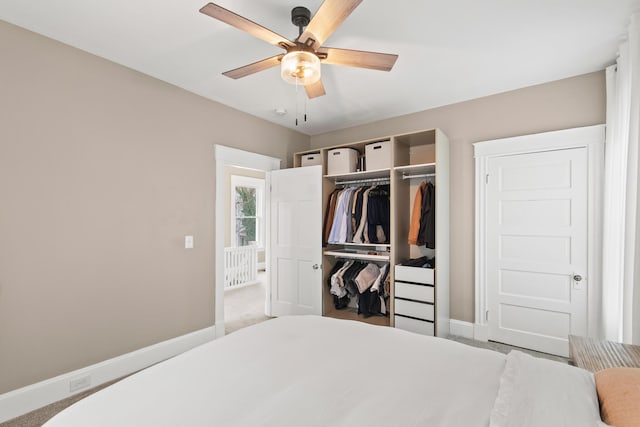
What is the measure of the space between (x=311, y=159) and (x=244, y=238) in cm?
314

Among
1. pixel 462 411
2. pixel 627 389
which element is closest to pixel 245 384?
pixel 462 411

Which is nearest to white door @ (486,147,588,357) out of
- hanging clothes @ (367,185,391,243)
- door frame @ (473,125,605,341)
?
door frame @ (473,125,605,341)

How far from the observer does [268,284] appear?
388 cm

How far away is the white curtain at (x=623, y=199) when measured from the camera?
5.59ft

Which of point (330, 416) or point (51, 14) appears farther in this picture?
point (51, 14)

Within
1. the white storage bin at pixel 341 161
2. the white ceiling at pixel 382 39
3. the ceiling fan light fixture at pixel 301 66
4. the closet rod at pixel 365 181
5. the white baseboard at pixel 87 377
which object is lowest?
the white baseboard at pixel 87 377

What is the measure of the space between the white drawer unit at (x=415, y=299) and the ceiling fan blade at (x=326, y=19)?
7.34 feet

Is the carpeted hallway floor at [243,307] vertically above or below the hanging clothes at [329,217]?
below

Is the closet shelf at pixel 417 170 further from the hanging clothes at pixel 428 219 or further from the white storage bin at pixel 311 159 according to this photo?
the white storage bin at pixel 311 159

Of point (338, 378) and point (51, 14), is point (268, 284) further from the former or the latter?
point (51, 14)

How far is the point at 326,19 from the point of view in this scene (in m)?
1.49

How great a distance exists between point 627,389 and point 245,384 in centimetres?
122

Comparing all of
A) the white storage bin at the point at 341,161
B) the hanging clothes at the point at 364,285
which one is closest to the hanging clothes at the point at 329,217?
the white storage bin at the point at 341,161

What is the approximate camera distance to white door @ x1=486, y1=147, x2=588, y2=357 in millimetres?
2643
